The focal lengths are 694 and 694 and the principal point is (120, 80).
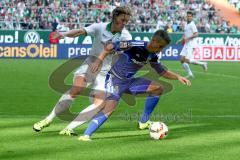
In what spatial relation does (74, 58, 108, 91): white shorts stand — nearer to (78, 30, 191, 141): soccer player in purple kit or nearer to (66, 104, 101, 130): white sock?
(78, 30, 191, 141): soccer player in purple kit

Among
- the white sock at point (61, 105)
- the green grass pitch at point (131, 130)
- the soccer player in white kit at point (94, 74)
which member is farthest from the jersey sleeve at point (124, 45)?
the white sock at point (61, 105)

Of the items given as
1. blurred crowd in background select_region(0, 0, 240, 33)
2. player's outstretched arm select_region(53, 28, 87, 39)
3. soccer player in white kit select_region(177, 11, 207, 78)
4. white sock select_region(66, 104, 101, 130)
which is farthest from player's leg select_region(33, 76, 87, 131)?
blurred crowd in background select_region(0, 0, 240, 33)

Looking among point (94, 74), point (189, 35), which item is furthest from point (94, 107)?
point (189, 35)

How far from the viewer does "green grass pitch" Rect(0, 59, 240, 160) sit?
9188mm

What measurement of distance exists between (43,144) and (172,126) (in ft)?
10.7

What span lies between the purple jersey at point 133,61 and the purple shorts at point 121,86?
0.08 meters

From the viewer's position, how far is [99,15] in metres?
41.3

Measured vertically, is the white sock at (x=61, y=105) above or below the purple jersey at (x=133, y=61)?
below

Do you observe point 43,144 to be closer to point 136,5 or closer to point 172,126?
point 172,126

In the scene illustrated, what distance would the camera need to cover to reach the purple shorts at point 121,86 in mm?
10878

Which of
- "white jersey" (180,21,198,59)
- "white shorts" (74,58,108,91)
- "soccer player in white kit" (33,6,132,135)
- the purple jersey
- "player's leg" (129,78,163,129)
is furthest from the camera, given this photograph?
"white jersey" (180,21,198,59)

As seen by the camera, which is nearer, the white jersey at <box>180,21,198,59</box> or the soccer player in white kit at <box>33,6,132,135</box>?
the soccer player in white kit at <box>33,6,132,135</box>

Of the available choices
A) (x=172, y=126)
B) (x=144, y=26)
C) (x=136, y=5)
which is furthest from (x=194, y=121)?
(x=136, y=5)

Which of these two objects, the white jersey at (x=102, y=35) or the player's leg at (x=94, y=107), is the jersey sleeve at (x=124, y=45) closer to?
the white jersey at (x=102, y=35)
